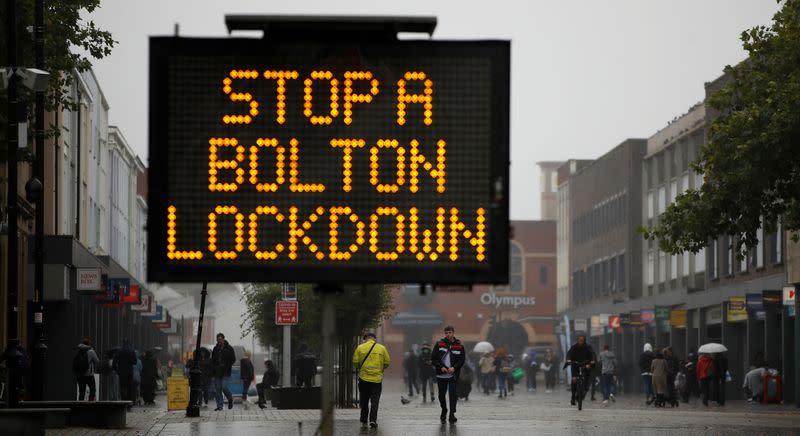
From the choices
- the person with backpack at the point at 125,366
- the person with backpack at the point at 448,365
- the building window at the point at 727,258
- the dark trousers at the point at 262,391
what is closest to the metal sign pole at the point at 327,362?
the person with backpack at the point at 448,365

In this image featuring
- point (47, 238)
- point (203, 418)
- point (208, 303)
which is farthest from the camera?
point (208, 303)

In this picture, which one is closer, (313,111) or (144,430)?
(313,111)

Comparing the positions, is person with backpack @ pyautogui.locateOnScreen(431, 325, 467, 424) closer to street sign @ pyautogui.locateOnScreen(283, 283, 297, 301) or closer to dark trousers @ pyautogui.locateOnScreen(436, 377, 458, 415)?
dark trousers @ pyautogui.locateOnScreen(436, 377, 458, 415)

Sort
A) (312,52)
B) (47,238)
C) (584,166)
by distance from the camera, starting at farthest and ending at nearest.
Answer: (584,166) → (47,238) → (312,52)

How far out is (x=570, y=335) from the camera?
8662 cm

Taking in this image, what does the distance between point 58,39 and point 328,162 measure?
54.6ft

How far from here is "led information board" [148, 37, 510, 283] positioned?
10.1m

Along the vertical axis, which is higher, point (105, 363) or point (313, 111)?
point (313, 111)

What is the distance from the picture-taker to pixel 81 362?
37281 millimetres

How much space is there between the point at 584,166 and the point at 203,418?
6571 centimetres

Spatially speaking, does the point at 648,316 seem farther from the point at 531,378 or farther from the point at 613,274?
the point at 613,274

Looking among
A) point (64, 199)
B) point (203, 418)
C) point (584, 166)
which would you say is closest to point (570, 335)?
point (584, 166)

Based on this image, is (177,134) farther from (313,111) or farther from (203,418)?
(203,418)

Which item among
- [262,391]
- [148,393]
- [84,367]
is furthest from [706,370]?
[84,367]
